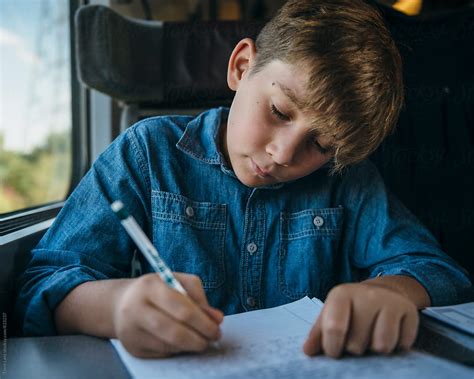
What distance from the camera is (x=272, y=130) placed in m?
0.73

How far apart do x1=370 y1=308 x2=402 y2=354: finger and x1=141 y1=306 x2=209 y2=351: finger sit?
0.59 feet

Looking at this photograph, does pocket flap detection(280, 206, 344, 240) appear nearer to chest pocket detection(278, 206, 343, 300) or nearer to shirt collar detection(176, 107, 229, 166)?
chest pocket detection(278, 206, 343, 300)

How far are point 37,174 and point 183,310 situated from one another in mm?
1083

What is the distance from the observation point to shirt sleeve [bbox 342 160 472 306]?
80 cm

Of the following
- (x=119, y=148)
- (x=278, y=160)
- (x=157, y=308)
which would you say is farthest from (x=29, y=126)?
(x=157, y=308)

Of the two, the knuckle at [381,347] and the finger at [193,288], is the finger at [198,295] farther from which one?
the knuckle at [381,347]

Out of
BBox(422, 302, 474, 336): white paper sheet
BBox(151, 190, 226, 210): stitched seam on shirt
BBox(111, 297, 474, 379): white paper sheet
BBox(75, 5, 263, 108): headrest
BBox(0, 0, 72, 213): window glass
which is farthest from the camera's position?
BBox(0, 0, 72, 213): window glass

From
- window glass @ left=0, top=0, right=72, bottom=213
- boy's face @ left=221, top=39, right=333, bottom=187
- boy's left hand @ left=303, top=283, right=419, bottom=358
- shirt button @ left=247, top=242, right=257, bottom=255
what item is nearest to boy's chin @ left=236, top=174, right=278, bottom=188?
boy's face @ left=221, top=39, right=333, bottom=187

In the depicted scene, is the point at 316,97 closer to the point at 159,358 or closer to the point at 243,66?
the point at 243,66

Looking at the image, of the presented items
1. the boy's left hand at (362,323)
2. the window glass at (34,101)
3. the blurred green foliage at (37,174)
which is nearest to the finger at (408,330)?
the boy's left hand at (362,323)

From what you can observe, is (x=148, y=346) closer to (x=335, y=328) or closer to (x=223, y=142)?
(x=335, y=328)

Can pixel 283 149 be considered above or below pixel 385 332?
above

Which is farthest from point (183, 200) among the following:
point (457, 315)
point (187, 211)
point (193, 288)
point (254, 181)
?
point (457, 315)

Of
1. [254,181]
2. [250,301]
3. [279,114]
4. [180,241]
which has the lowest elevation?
[250,301]
